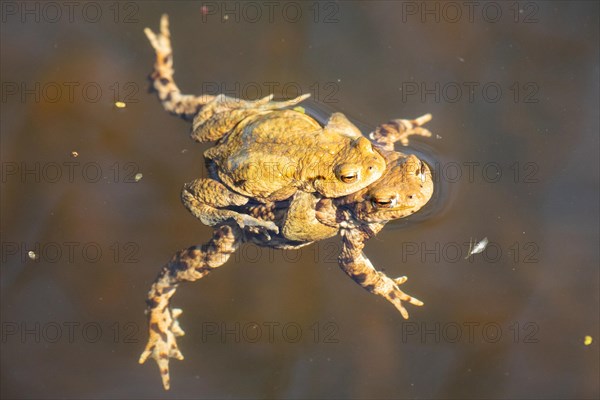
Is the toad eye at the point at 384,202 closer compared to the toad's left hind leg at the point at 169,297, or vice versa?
the toad eye at the point at 384,202

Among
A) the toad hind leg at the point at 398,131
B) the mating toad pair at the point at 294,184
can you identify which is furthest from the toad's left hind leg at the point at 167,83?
the toad hind leg at the point at 398,131

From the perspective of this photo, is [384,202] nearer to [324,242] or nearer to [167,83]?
[324,242]

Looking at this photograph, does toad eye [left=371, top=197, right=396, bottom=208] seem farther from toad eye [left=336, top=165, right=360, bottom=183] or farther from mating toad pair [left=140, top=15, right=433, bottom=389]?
toad eye [left=336, top=165, right=360, bottom=183]

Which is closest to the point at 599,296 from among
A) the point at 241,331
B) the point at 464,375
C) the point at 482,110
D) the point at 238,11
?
the point at 464,375

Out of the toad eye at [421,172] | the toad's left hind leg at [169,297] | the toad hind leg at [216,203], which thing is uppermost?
the toad eye at [421,172]

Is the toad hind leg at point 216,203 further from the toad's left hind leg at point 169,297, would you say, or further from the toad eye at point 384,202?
the toad eye at point 384,202

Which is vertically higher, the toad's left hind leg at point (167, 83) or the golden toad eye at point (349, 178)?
the toad's left hind leg at point (167, 83)

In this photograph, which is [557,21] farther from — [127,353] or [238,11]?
[127,353]

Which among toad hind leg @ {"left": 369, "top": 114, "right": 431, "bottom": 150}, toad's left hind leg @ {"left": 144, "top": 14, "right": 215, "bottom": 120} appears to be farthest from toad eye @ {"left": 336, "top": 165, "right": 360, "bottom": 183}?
toad's left hind leg @ {"left": 144, "top": 14, "right": 215, "bottom": 120}
